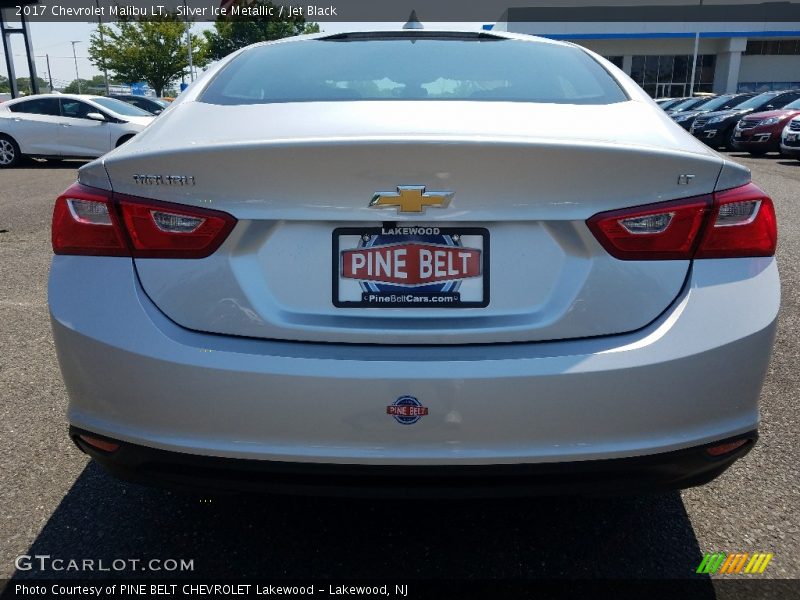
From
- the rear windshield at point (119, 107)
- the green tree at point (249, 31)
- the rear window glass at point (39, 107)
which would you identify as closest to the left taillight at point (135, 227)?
the rear windshield at point (119, 107)

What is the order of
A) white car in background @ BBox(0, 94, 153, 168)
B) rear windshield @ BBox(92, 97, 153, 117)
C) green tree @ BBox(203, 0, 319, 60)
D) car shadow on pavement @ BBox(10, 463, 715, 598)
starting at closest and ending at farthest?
car shadow on pavement @ BBox(10, 463, 715, 598) < white car in background @ BBox(0, 94, 153, 168) < rear windshield @ BBox(92, 97, 153, 117) < green tree @ BBox(203, 0, 319, 60)

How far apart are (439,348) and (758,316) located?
0.81 metres

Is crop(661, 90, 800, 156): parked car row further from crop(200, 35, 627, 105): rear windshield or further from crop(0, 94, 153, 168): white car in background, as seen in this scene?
crop(200, 35, 627, 105): rear windshield

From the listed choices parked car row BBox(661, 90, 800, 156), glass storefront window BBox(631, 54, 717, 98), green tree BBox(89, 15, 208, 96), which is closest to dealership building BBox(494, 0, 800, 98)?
glass storefront window BBox(631, 54, 717, 98)

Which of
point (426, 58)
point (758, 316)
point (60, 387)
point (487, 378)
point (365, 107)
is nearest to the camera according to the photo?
point (487, 378)

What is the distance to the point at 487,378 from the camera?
5.23 feet

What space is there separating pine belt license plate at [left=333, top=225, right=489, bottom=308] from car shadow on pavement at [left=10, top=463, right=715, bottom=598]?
0.69m

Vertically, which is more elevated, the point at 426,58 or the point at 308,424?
the point at 426,58

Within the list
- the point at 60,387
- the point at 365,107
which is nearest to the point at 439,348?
the point at 365,107

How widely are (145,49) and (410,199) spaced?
1933 inches

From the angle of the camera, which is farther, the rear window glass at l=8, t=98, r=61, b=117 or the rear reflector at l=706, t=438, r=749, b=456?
the rear window glass at l=8, t=98, r=61, b=117

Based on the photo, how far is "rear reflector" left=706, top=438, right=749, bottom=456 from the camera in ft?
5.74

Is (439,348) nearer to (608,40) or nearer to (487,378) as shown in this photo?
(487,378)

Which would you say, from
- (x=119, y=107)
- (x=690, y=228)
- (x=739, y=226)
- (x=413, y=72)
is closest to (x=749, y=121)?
(x=119, y=107)
